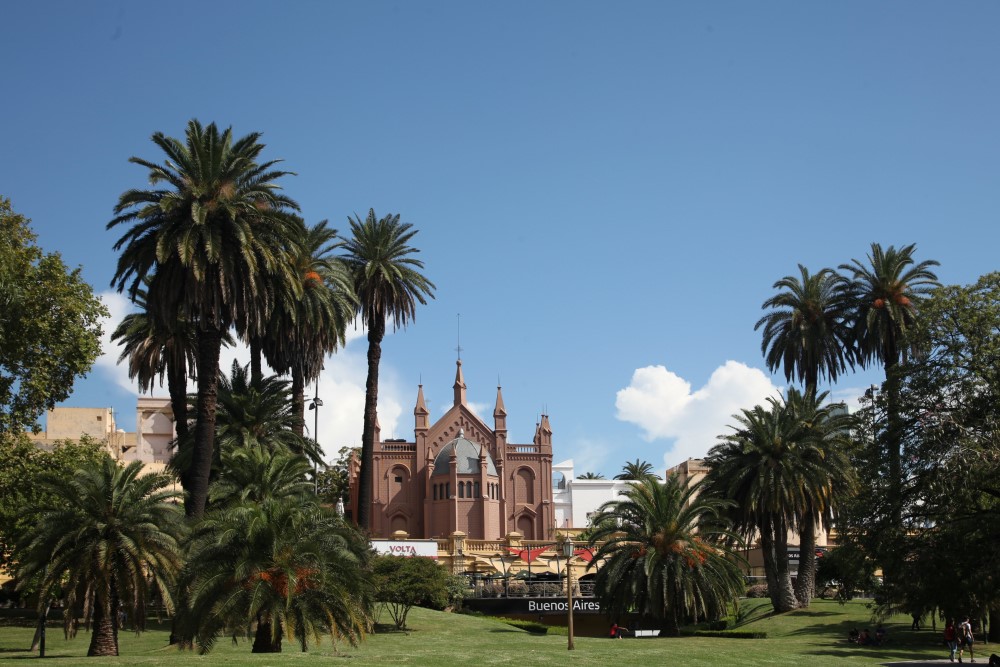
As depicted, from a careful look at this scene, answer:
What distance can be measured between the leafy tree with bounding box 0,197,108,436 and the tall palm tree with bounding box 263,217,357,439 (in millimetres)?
8983

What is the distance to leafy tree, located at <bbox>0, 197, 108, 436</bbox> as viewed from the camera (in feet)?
139

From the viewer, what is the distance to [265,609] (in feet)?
93.2

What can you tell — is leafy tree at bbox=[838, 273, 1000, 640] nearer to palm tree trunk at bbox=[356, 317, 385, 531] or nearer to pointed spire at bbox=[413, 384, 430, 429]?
palm tree trunk at bbox=[356, 317, 385, 531]

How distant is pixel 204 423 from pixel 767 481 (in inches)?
1029

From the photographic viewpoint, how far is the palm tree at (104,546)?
104 ft

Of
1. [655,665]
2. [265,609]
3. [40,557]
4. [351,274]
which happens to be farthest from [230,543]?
[351,274]

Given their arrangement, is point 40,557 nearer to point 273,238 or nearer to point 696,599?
point 273,238

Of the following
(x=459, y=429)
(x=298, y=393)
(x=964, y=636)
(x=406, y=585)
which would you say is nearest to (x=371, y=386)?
(x=298, y=393)

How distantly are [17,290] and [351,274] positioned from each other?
19547 millimetres

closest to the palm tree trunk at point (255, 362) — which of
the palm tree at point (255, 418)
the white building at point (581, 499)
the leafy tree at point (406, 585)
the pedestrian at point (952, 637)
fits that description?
the palm tree at point (255, 418)

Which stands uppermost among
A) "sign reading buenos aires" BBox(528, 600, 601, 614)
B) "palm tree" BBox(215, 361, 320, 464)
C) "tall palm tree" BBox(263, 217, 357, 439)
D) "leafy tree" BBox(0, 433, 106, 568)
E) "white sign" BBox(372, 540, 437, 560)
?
"tall palm tree" BBox(263, 217, 357, 439)

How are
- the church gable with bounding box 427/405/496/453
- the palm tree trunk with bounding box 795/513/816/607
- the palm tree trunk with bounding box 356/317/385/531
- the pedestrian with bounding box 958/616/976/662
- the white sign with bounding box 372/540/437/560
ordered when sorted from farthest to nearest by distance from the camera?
the church gable with bounding box 427/405/496/453 → the white sign with bounding box 372/540/437/560 → the palm tree trunk with bounding box 356/317/385/531 → the palm tree trunk with bounding box 795/513/816/607 → the pedestrian with bounding box 958/616/976/662

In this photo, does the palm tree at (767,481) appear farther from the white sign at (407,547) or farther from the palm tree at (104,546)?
the palm tree at (104,546)

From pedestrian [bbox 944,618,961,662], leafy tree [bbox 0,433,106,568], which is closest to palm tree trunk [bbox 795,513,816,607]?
pedestrian [bbox 944,618,961,662]
